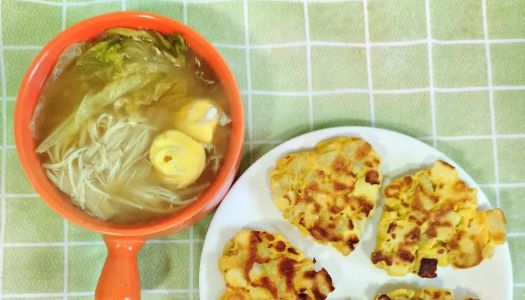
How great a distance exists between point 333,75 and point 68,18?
56 cm

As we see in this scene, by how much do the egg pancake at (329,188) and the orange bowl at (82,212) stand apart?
5.4 inches

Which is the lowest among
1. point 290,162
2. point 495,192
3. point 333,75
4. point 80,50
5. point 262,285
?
point 262,285

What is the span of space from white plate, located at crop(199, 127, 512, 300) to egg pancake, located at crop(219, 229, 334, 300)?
Result: 1.1 inches

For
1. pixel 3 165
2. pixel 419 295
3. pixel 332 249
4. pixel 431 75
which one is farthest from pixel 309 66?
pixel 3 165

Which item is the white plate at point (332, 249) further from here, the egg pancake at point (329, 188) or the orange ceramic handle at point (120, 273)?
the orange ceramic handle at point (120, 273)

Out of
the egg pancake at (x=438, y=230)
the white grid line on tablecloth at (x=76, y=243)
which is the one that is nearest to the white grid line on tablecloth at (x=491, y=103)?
the egg pancake at (x=438, y=230)

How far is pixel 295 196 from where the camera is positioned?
4.03 feet

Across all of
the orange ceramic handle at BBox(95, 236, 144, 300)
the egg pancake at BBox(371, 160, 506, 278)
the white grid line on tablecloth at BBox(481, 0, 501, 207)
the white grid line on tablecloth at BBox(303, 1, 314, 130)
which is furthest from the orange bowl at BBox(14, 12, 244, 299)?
the white grid line on tablecloth at BBox(481, 0, 501, 207)

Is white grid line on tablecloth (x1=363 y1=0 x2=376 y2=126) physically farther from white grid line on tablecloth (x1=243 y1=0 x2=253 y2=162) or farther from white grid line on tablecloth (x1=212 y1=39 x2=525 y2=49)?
white grid line on tablecloth (x1=243 y1=0 x2=253 y2=162)

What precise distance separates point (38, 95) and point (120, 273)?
35 cm

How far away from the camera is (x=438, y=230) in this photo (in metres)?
1.22

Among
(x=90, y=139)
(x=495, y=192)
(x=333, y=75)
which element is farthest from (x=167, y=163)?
(x=495, y=192)

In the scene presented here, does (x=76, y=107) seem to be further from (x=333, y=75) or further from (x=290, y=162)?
(x=333, y=75)

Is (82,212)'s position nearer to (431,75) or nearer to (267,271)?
(267,271)
